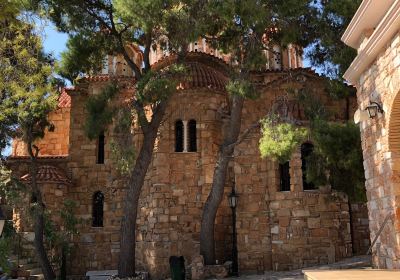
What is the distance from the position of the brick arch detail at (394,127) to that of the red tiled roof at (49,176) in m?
11.2

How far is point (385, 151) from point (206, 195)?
7.28 m

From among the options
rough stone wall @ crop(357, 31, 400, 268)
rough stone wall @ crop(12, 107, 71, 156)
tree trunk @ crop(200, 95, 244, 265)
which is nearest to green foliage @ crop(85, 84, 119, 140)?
tree trunk @ crop(200, 95, 244, 265)

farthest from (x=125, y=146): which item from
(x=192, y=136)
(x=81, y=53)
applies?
(x=81, y=53)

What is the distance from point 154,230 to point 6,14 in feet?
31.1

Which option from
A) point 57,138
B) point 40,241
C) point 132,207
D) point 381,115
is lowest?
point 40,241

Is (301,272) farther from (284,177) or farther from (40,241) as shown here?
(40,241)

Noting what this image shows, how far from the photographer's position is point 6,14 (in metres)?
4.78

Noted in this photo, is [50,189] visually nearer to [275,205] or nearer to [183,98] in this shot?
[183,98]

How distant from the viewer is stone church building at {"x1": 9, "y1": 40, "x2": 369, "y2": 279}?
41.8ft

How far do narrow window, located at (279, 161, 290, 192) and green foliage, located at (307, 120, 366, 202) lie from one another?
1826 millimetres

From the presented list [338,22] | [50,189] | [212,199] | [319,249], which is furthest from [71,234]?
[338,22]

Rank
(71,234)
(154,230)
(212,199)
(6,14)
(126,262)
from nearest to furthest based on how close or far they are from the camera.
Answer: (6,14) < (126,262) < (212,199) < (154,230) < (71,234)

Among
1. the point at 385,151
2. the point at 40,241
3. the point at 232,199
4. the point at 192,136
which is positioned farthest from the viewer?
the point at 192,136

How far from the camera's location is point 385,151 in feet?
22.7
